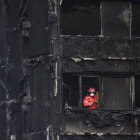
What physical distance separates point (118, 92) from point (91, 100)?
129 cm

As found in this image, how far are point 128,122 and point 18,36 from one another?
262 inches

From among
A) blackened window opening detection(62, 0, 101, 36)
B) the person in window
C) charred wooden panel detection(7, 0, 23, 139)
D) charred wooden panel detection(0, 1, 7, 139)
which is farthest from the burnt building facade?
charred wooden panel detection(0, 1, 7, 139)

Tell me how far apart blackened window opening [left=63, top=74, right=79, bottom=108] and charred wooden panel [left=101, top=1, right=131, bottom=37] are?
267 centimetres

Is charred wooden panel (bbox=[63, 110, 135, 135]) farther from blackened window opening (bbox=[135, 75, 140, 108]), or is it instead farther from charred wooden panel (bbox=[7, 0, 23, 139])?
charred wooden panel (bbox=[7, 0, 23, 139])

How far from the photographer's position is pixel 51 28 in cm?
4212

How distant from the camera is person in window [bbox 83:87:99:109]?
42.4m

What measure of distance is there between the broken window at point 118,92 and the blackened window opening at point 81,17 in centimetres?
224

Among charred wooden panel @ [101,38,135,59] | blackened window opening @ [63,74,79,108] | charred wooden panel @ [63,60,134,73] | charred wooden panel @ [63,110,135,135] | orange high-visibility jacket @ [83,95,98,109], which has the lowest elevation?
charred wooden panel @ [63,110,135,135]

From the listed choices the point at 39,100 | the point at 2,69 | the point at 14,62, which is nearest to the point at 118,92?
the point at 39,100

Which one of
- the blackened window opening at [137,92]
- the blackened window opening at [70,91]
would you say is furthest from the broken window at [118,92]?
the blackened window opening at [70,91]

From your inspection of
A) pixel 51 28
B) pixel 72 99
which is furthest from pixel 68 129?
pixel 51 28

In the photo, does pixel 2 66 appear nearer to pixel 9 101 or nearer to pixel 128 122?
pixel 9 101

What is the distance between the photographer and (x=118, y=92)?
42844 millimetres

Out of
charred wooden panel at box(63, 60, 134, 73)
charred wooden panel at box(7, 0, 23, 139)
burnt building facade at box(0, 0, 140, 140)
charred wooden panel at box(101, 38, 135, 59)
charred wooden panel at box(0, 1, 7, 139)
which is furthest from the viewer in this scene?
charred wooden panel at box(0, 1, 7, 139)
